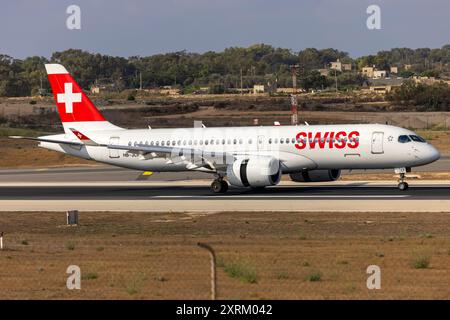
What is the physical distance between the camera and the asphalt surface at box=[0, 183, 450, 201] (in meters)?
50.6

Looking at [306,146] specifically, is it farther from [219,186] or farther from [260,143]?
[219,186]

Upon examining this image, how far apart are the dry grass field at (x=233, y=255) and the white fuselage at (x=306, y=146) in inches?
453

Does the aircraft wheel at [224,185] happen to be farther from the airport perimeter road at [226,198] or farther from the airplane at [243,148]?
the airport perimeter road at [226,198]

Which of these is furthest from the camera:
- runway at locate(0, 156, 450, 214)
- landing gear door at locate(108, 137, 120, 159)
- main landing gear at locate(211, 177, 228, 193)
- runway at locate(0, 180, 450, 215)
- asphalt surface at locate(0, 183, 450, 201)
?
landing gear door at locate(108, 137, 120, 159)

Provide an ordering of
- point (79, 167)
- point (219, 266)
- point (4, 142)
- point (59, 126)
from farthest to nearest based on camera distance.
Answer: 1. point (59, 126)
2. point (4, 142)
3. point (79, 167)
4. point (219, 266)

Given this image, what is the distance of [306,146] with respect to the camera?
2116 inches

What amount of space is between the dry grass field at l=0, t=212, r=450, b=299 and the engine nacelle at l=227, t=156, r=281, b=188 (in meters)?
9.62

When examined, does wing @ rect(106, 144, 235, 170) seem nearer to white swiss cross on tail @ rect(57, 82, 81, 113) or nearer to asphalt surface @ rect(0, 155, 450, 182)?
white swiss cross on tail @ rect(57, 82, 81, 113)

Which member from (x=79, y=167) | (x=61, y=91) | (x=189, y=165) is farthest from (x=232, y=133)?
(x=79, y=167)

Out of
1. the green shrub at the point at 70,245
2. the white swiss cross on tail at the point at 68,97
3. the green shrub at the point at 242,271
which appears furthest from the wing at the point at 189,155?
the green shrub at the point at 242,271

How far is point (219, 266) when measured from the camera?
26219 millimetres

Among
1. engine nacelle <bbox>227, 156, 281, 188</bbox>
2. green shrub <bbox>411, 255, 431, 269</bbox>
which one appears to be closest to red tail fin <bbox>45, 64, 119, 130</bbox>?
engine nacelle <bbox>227, 156, 281, 188</bbox>
